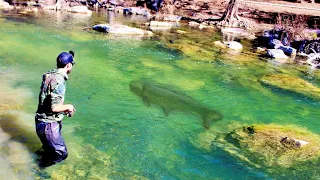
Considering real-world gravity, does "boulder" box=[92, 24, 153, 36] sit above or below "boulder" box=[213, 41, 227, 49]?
above

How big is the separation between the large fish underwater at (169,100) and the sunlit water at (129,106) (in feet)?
0.81

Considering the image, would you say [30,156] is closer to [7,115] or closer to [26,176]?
[26,176]

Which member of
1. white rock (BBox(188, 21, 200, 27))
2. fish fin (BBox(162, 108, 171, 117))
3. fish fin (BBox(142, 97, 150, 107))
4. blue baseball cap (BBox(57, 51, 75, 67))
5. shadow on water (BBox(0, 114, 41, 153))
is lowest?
fish fin (BBox(162, 108, 171, 117))

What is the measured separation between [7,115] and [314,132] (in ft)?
24.4

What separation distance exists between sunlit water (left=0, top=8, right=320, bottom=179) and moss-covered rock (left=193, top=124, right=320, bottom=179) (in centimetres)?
29

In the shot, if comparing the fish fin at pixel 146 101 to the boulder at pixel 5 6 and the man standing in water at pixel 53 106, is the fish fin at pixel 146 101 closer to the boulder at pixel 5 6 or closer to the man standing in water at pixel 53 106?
the man standing in water at pixel 53 106

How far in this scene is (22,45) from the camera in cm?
1396

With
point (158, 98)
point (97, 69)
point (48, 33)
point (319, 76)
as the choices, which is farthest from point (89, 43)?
point (319, 76)

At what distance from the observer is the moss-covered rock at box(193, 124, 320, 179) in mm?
6375

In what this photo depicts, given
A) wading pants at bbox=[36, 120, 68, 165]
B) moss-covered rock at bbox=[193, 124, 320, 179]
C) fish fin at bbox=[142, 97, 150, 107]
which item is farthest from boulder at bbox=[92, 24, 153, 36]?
wading pants at bbox=[36, 120, 68, 165]

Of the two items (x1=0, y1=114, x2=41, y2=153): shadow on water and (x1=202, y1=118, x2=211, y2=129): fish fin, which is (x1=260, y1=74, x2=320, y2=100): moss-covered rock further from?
(x1=0, y1=114, x2=41, y2=153): shadow on water

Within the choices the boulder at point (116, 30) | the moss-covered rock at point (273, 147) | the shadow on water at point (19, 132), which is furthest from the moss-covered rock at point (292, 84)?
the boulder at point (116, 30)

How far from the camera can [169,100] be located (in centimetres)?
955

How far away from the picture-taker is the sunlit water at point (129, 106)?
5902 millimetres
